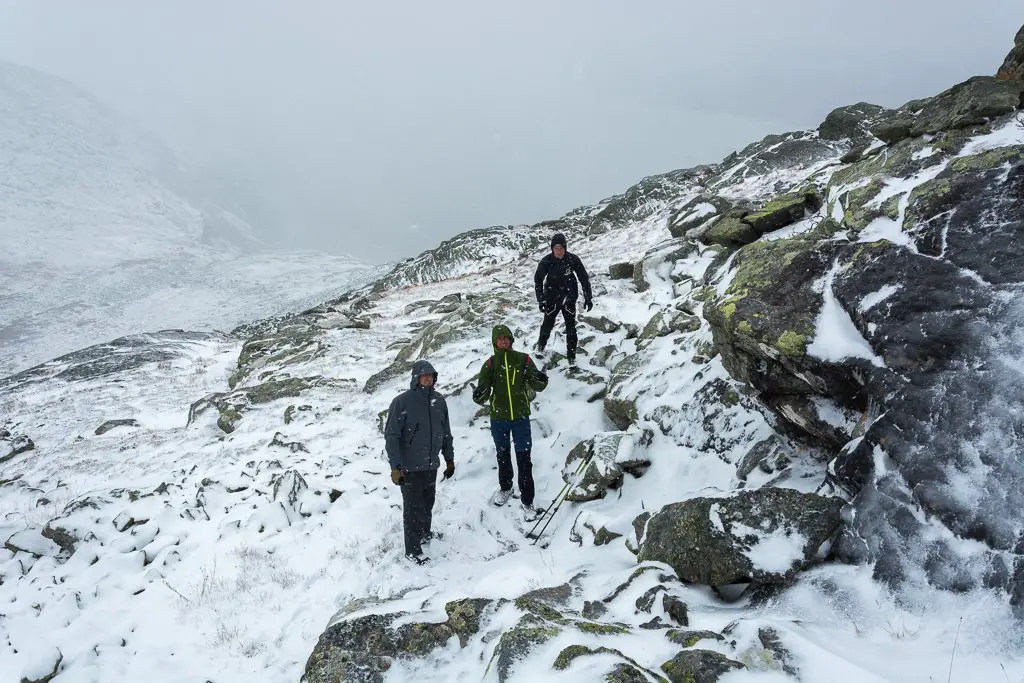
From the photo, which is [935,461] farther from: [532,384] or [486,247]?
[486,247]

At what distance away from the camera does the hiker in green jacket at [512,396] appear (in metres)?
7.20

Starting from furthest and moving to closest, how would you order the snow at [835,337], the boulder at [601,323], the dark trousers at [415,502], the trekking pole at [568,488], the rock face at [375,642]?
1. the boulder at [601,323]
2. the trekking pole at [568,488]
3. the dark trousers at [415,502]
4. the snow at [835,337]
5. the rock face at [375,642]

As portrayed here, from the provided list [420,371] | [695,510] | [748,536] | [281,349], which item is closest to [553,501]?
[695,510]

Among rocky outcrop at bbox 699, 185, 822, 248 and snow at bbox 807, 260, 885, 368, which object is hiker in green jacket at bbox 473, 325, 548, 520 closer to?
snow at bbox 807, 260, 885, 368

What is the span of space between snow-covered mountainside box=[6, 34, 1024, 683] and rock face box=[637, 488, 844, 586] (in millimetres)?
20

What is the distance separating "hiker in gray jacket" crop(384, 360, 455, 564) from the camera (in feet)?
20.5

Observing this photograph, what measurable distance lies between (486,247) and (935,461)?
142 feet

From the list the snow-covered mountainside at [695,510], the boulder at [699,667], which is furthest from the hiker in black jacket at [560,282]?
the boulder at [699,667]

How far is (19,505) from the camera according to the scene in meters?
9.67

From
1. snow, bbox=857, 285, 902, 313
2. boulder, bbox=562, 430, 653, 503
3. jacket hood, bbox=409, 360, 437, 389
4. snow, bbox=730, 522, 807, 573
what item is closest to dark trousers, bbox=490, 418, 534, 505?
boulder, bbox=562, 430, 653, 503

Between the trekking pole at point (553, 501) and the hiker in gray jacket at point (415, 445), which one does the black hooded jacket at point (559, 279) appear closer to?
the trekking pole at point (553, 501)

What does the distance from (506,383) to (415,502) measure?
2035 millimetres

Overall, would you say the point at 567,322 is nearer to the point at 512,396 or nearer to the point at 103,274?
the point at 512,396

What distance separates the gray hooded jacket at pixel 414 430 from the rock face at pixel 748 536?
2.93 meters
